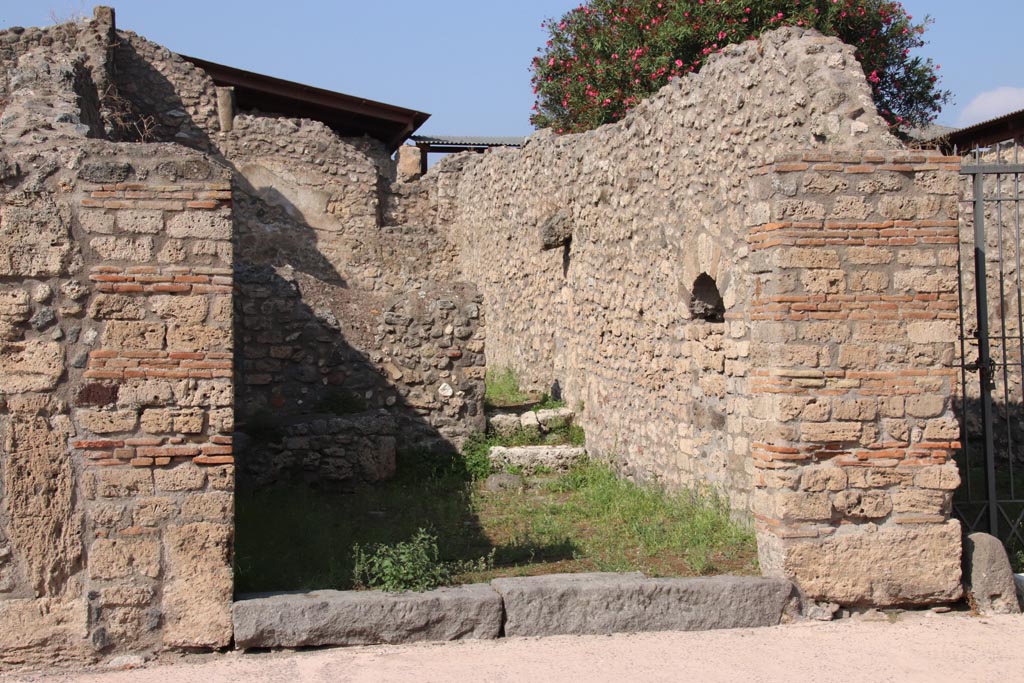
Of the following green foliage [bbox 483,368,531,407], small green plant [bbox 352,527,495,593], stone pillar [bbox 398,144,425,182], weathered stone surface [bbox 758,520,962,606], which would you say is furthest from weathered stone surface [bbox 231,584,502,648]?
stone pillar [bbox 398,144,425,182]

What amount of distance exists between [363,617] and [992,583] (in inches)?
141

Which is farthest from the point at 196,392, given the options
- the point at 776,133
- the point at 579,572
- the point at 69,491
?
the point at 776,133

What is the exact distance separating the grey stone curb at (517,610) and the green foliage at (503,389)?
5585mm

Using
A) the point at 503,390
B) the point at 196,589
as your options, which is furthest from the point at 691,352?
the point at 503,390

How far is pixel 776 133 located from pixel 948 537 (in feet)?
8.61

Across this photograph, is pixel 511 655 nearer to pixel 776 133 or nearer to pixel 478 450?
pixel 776 133

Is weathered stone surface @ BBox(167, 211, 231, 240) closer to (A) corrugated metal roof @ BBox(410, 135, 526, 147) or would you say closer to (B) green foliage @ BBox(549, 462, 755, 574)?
(B) green foliage @ BBox(549, 462, 755, 574)

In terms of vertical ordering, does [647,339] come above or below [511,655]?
above

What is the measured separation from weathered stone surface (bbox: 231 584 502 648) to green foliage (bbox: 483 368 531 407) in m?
5.66

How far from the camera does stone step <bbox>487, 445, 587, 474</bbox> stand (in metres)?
9.16

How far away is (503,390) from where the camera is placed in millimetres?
12484

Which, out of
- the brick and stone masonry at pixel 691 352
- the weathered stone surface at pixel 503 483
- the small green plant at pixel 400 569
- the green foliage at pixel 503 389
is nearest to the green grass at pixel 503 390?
the green foliage at pixel 503 389

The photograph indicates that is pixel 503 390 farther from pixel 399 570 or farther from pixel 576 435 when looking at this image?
pixel 399 570

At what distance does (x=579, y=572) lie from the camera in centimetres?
589
